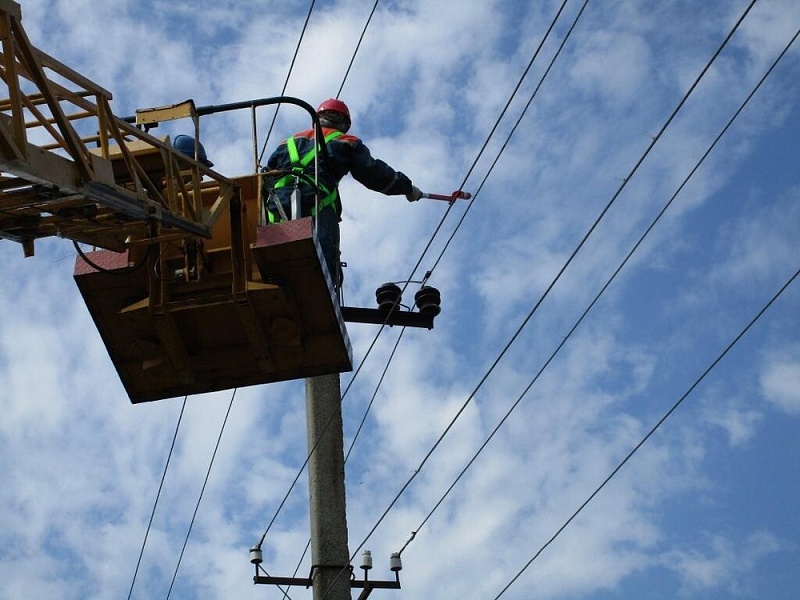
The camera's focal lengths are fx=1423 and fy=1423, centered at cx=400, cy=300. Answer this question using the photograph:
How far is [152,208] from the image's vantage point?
1030 centimetres

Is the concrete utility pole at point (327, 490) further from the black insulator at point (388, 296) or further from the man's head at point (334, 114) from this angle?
the man's head at point (334, 114)

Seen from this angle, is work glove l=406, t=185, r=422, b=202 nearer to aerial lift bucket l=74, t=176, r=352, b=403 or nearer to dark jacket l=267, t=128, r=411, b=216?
dark jacket l=267, t=128, r=411, b=216

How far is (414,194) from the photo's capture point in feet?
43.2

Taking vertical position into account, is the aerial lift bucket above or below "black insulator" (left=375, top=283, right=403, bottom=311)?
below

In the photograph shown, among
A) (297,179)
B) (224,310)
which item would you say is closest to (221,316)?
(224,310)

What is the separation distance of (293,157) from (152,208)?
1.97 metres

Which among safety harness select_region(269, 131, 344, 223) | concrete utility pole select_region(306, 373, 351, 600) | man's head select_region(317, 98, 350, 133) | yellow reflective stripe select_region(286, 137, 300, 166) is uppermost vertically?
man's head select_region(317, 98, 350, 133)

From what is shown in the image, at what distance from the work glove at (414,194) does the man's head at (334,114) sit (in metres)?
0.83

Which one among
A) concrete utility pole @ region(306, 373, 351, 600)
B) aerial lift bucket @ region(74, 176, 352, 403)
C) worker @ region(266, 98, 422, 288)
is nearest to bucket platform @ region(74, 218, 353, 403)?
aerial lift bucket @ region(74, 176, 352, 403)

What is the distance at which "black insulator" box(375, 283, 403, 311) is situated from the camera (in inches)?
535

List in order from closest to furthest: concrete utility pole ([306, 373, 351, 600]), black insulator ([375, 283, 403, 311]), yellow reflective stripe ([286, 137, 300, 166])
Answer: yellow reflective stripe ([286, 137, 300, 166]) < concrete utility pole ([306, 373, 351, 600]) < black insulator ([375, 283, 403, 311])

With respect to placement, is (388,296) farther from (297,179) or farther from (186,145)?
(186,145)

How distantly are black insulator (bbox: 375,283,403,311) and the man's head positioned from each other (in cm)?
165

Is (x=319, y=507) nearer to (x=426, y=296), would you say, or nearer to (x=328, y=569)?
(x=328, y=569)
